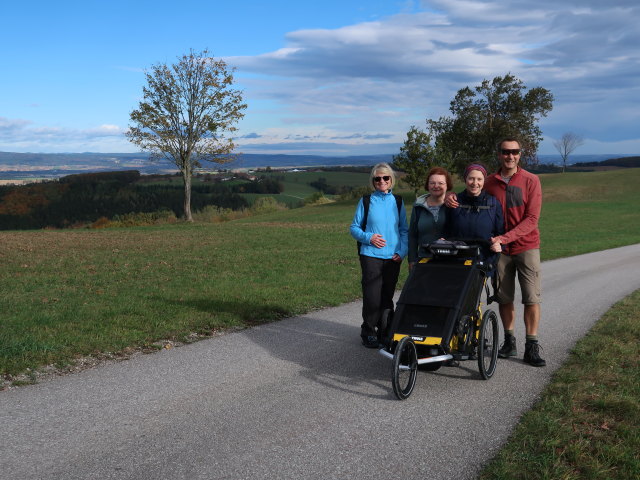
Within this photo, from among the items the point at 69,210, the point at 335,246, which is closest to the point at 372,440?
the point at 335,246

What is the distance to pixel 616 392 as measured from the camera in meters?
5.30

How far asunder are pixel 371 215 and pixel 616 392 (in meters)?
3.03

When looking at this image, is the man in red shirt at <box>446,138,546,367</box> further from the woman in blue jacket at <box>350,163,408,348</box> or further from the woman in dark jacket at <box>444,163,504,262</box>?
the woman in blue jacket at <box>350,163,408,348</box>

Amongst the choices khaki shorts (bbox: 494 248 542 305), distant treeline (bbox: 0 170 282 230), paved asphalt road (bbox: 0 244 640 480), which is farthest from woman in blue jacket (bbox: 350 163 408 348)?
distant treeline (bbox: 0 170 282 230)

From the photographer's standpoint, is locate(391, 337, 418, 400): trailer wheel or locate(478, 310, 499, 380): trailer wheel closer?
locate(391, 337, 418, 400): trailer wheel

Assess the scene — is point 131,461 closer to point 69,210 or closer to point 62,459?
point 62,459

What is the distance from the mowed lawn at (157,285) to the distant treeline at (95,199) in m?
54.9

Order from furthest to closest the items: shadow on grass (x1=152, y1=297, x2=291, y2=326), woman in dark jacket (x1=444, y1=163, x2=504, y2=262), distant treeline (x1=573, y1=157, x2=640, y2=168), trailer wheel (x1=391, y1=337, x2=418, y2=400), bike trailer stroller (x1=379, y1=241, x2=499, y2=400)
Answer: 1. distant treeline (x1=573, y1=157, x2=640, y2=168)
2. shadow on grass (x1=152, y1=297, x2=291, y2=326)
3. woman in dark jacket (x1=444, y1=163, x2=504, y2=262)
4. bike trailer stroller (x1=379, y1=241, x2=499, y2=400)
5. trailer wheel (x1=391, y1=337, x2=418, y2=400)

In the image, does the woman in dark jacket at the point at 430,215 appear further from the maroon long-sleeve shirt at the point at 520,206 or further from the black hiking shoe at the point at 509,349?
the black hiking shoe at the point at 509,349

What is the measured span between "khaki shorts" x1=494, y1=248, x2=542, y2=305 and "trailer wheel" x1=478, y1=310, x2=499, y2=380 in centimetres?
41

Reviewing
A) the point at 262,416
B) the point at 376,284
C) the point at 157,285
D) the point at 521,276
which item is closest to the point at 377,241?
the point at 376,284

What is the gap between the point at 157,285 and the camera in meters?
12.1

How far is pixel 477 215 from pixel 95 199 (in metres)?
90.7

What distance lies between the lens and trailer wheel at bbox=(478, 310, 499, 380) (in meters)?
5.68
